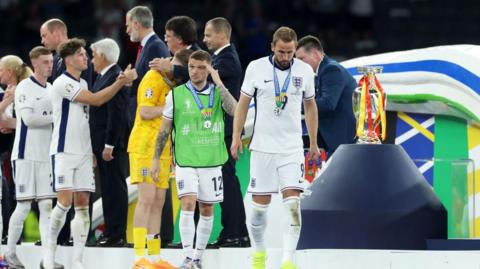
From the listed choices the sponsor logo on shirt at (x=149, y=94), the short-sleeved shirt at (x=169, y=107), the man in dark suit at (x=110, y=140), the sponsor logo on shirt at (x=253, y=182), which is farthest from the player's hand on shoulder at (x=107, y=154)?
the sponsor logo on shirt at (x=253, y=182)

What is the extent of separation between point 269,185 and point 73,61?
2.13m

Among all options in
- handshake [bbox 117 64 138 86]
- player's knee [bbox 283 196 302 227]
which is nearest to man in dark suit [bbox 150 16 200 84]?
handshake [bbox 117 64 138 86]

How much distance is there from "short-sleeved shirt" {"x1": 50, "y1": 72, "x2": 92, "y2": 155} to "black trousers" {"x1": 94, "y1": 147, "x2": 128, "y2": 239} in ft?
1.11

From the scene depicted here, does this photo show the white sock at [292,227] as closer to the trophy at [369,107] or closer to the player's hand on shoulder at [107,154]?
the trophy at [369,107]

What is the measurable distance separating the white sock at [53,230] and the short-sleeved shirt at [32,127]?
698 millimetres

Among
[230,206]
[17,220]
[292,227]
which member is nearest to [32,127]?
[17,220]

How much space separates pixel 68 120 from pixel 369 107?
2371 mm

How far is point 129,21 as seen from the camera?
38.2 feet

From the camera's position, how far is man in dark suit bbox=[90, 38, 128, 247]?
37.7 feet

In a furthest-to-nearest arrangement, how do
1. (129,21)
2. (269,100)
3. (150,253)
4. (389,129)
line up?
1. (389,129)
2. (129,21)
3. (150,253)
4. (269,100)

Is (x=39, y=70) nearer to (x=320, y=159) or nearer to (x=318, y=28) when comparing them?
(x=320, y=159)

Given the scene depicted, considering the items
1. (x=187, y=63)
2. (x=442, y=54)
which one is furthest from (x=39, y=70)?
(x=442, y=54)

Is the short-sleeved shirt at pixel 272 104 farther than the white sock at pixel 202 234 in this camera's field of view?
No

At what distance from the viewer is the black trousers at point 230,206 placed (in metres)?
11.3
